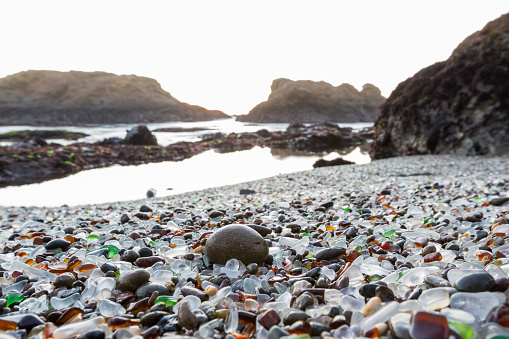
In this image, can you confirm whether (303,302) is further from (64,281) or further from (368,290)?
(64,281)

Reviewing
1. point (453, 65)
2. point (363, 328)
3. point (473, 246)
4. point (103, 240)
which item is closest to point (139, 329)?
point (363, 328)

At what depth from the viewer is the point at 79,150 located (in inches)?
666

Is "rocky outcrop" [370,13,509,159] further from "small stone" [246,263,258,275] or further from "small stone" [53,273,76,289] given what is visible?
"small stone" [53,273,76,289]

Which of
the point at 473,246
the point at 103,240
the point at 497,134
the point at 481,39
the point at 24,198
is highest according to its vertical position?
the point at 481,39

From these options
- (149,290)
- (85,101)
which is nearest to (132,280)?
(149,290)

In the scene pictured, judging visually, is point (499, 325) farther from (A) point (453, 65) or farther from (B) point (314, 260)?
(A) point (453, 65)

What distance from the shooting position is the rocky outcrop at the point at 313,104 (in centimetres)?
8889

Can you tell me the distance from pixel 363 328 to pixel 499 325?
44cm

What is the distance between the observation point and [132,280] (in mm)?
1595

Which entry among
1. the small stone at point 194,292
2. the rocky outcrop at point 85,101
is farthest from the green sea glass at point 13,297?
the rocky outcrop at point 85,101

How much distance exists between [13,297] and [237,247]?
1252 mm

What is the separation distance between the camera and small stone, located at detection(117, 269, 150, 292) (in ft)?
5.20

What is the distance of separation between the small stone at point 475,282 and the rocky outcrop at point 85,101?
70.8m

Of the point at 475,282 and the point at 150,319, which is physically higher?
the point at 475,282
